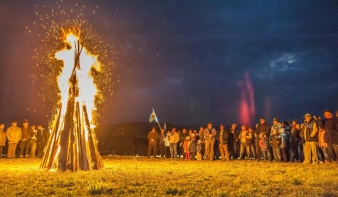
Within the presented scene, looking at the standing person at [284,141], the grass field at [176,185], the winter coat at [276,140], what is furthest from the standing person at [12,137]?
the standing person at [284,141]

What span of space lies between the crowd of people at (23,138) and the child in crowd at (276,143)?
1256 centimetres

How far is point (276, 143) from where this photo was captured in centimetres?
1728

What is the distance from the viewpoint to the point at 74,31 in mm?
13070

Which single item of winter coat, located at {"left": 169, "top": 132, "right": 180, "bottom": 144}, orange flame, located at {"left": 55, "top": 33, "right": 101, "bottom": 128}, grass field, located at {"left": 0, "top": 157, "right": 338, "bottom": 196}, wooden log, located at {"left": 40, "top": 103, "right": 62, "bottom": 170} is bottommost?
grass field, located at {"left": 0, "top": 157, "right": 338, "bottom": 196}

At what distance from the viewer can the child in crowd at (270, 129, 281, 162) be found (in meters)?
17.2

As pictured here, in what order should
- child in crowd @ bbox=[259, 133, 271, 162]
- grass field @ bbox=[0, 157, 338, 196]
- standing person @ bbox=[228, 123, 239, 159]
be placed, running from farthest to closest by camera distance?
1. standing person @ bbox=[228, 123, 239, 159]
2. child in crowd @ bbox=[259, 133, 271, 162]
3. grass field @ bbox=[0, 157, 338, 196]

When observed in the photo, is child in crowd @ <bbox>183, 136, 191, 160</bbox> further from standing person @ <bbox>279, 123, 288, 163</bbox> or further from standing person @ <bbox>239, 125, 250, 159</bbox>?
standing person @ <bbox>279, 123, 288, 163</bbox>

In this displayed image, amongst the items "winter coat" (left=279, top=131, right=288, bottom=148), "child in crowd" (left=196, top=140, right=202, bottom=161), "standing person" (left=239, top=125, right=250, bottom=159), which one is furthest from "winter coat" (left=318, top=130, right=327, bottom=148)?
"child in crowd" (left=196, top=140, right=202, bottom=161)

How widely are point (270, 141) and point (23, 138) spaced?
1336 centimetres

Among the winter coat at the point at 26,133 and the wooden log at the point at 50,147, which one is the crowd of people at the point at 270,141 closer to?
the winter coat at the point at 26,133

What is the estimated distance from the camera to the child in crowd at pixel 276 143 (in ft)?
56.5

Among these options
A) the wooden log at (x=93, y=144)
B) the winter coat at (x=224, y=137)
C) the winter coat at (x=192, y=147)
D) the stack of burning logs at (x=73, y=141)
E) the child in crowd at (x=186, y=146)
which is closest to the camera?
the stack of burning logs at (x=73, y=141)

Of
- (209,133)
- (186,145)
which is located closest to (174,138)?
(186,145)

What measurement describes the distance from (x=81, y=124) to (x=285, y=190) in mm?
7434
